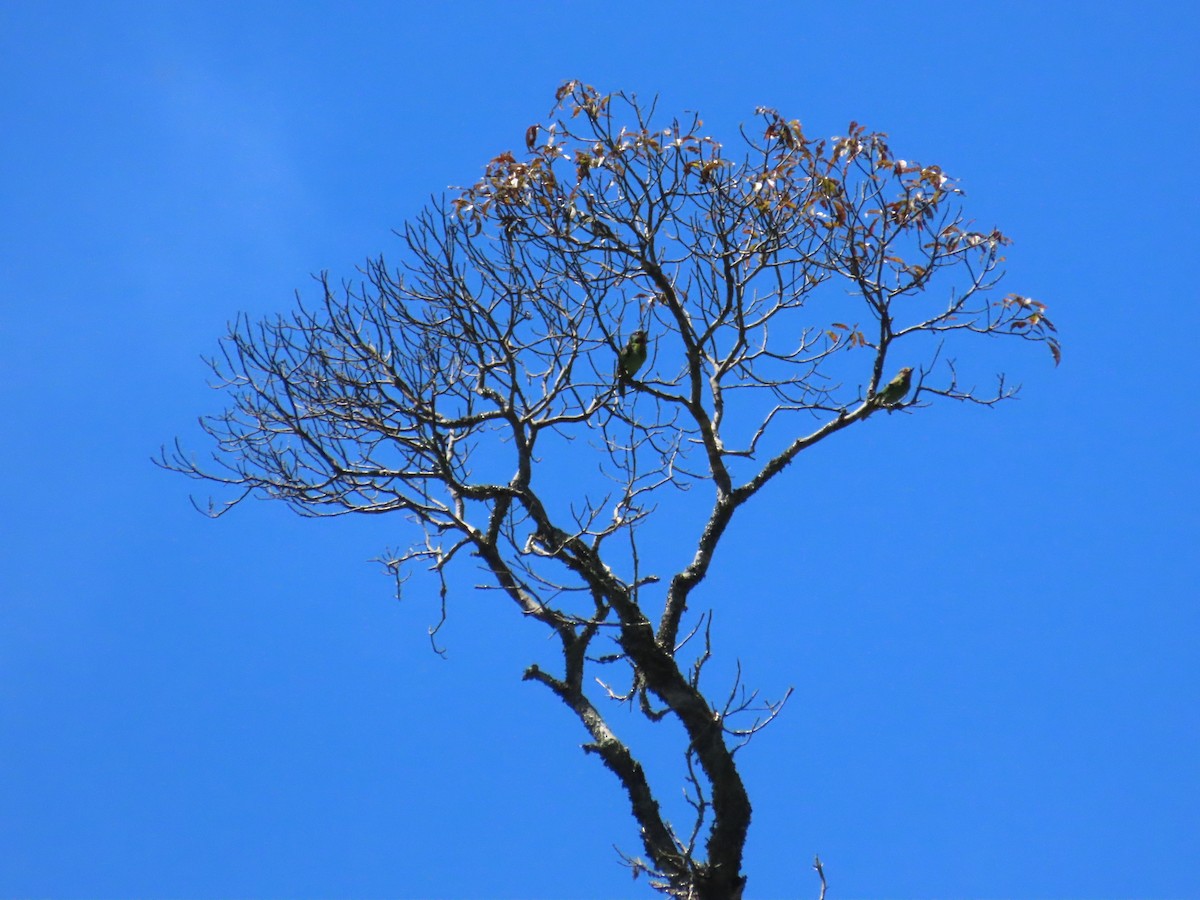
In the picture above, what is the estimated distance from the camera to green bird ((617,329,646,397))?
647cm

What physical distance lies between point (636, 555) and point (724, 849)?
1.62 metres

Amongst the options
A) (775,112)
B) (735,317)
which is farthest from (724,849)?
(775,112)

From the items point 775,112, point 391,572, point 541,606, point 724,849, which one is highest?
point 775,112

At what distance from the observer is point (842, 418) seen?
603cm

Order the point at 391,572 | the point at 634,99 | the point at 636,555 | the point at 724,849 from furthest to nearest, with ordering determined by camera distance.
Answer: the point at 391,572, the point at 634,99, the point at 724,849, the point at 636,555

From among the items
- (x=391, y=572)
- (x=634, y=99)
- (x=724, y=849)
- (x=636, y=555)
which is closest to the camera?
(x=636, y=555)

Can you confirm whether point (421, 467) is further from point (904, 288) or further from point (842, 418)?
point (904, 288)

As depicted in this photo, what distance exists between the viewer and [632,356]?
21.7 ft

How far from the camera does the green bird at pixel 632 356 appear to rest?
6.47 m

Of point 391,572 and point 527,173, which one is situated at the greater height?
point 527,173

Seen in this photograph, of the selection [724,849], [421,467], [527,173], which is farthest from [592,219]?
[724,849]

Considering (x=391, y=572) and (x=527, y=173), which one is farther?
(x=391, y=572)

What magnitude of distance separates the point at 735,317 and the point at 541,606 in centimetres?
185

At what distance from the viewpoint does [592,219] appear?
6.12m
